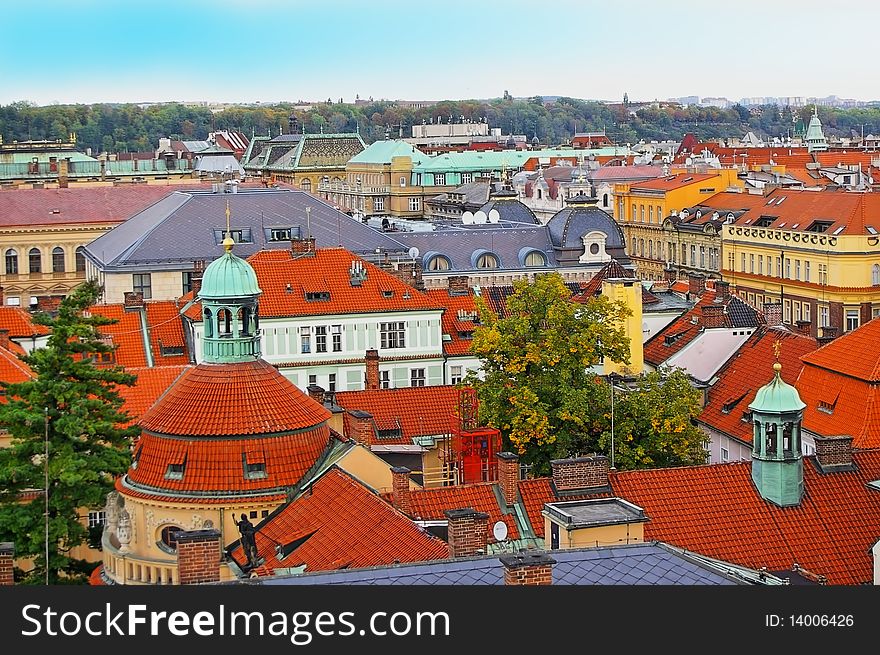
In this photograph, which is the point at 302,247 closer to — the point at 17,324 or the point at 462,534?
the point at 17,324

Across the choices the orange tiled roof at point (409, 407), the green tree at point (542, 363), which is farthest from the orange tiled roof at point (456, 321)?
the green tree at point (542, 363)

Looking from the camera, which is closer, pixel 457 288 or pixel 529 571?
pixel 529 571

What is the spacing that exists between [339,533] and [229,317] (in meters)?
7.17

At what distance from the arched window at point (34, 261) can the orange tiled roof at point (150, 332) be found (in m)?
49.1

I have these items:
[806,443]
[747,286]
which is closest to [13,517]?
[806,443]

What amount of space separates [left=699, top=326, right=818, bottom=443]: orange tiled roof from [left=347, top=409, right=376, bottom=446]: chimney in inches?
565

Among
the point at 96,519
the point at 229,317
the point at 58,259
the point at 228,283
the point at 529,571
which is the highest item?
the point at 228,283

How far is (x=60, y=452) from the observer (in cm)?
4341

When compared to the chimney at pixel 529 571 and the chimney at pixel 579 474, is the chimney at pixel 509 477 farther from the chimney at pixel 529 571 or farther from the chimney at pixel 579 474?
the chimney at pixel 529 571

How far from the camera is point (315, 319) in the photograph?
231 feet

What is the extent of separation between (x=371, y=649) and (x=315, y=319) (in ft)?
159

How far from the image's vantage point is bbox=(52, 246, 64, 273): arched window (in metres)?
123

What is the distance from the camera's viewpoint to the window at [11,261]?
4753 inches

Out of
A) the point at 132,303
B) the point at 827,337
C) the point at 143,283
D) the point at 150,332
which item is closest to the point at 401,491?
the point at 827,337
